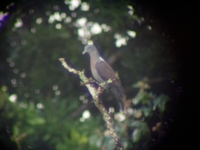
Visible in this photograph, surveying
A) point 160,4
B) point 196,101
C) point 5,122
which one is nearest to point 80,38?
point 160,4

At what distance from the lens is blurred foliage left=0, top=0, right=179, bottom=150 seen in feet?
7.73

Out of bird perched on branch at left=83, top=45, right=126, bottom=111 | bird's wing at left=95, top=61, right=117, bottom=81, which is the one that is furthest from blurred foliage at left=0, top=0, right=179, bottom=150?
bird's wing at left=95, top=61, right=117, bottom=81

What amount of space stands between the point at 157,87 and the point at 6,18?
196cm

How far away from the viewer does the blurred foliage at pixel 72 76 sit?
2.36 meters

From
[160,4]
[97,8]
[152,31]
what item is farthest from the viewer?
[97,8]

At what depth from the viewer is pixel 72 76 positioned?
3.37m

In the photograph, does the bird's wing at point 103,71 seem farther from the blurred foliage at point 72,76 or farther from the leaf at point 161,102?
the leaf at point 161,102

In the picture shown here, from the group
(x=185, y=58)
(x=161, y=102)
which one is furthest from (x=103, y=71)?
(x=185, y=58)

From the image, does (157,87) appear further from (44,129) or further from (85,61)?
(44,129)

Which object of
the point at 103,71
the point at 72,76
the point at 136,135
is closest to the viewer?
the point at 136,135

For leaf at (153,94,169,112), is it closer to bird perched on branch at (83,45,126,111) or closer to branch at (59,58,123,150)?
bird perched on branch at (83,45,126,111)

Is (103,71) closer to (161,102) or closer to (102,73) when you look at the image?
(102,73)

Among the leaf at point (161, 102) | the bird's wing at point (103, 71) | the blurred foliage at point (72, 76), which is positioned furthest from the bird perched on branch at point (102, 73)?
the leaf at point (161, 102)

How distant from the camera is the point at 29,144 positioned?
2393mm
